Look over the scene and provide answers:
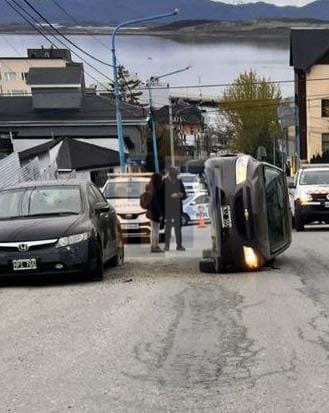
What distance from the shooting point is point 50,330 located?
7629 mm

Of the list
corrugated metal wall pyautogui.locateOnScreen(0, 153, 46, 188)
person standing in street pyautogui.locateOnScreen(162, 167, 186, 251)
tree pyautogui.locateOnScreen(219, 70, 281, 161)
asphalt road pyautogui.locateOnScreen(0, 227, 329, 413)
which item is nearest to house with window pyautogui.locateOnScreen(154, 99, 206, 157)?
tree pyautogui.locateOnScreen(219, 70, 281, 161)

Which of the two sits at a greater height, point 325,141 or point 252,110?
point 252,110

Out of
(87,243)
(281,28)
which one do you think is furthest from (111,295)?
(281,28)

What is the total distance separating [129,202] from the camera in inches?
821

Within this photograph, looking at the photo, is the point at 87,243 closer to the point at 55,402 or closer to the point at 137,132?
the point at 55,402

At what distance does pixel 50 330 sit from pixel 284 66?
3012 inches

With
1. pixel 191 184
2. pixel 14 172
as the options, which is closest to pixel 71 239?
pixel 14 172

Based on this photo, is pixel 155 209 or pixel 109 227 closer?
pixel 109 227

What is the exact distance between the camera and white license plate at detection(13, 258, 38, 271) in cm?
1022

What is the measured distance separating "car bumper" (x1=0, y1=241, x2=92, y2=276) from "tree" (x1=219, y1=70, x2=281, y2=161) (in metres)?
71.6

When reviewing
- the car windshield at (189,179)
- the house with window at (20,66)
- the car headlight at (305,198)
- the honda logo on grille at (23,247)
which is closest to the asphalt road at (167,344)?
the honda logo on grille at (23,247)

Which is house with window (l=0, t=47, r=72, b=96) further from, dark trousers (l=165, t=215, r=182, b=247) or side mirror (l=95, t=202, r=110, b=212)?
side mirror (l=95, t=202, r=110, b=212)

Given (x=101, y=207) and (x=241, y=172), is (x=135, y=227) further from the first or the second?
(x=241, y=172)

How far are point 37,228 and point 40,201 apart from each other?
1.25 meters
